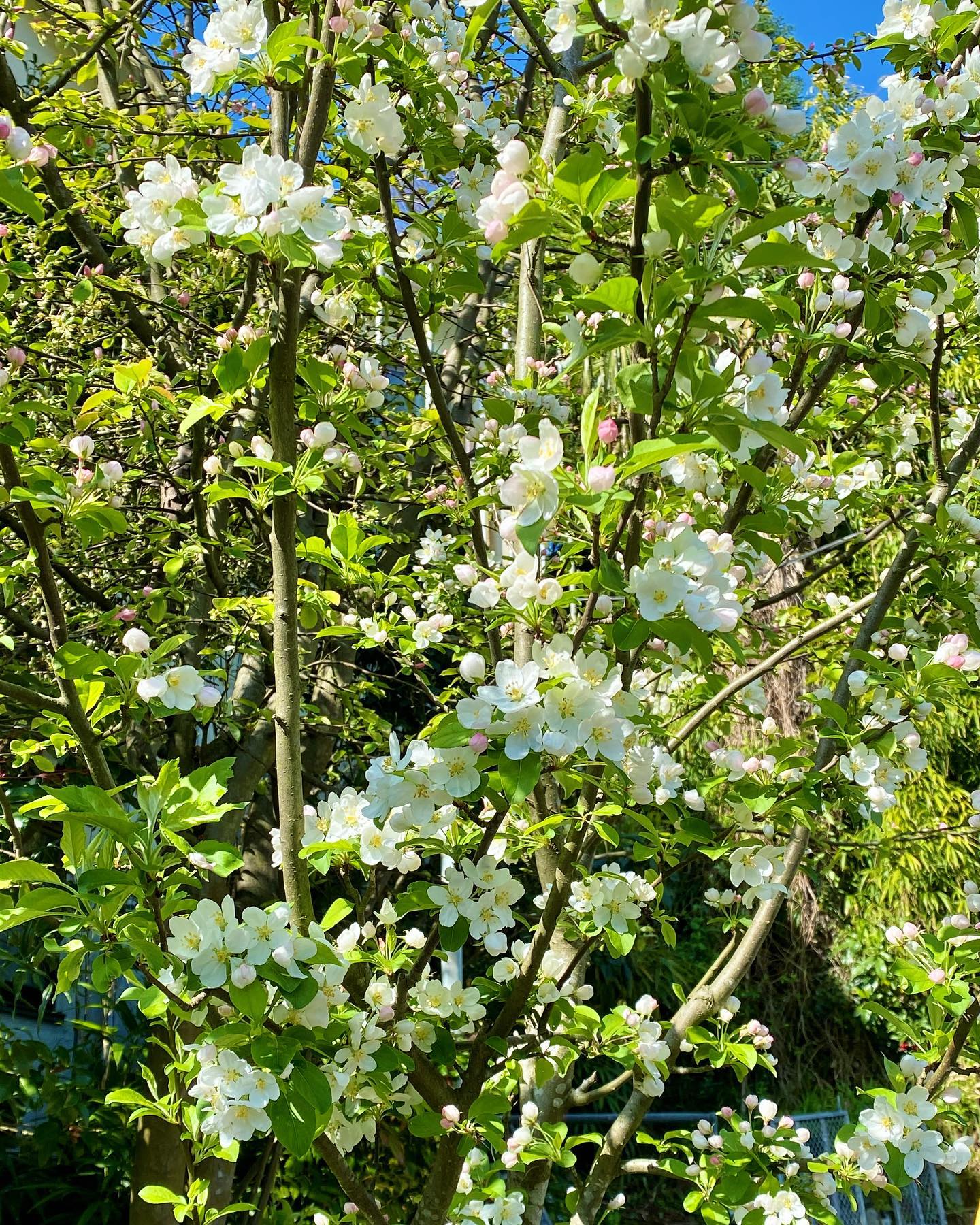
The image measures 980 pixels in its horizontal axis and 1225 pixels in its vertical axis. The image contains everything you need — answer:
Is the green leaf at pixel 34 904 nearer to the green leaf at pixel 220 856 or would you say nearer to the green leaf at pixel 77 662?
the green leaf at pixel 220 856

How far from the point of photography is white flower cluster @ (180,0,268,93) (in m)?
1.21

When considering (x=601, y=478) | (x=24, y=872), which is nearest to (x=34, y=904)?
(x=24, y=872)

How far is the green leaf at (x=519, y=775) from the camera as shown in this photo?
1013mm

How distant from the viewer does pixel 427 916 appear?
4.05m

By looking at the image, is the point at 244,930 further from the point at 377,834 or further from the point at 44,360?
the point at 44,360

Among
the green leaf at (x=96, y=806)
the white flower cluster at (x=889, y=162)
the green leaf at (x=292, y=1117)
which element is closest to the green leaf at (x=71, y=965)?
the green leaf at (x=96, y=806)

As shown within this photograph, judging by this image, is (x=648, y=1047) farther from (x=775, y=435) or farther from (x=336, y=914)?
(x=775, y=435)

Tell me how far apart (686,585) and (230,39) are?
2.93 feet

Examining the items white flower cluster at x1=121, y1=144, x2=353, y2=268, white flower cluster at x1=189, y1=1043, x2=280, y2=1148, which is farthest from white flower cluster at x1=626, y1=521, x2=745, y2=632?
white flower cluster at x1=189, y1=1043, x2=280, y2=1148

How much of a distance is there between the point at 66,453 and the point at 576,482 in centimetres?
130

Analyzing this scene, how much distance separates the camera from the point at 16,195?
1.06 meters

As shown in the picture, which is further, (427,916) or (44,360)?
(427,916)

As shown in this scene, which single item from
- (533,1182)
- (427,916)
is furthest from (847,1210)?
(533,1182)

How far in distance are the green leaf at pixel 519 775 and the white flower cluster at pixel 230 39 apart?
94 centimetres
